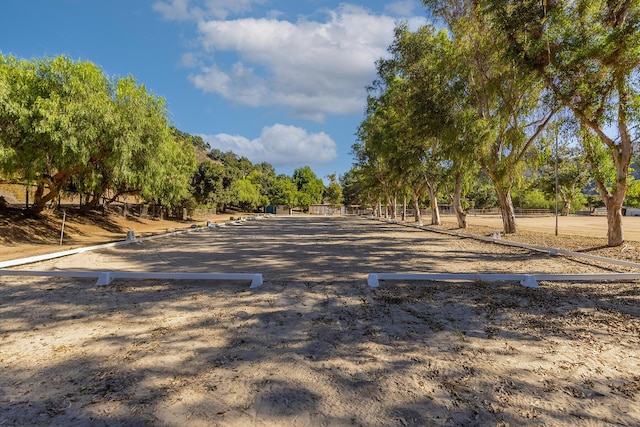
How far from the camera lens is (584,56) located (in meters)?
8.96

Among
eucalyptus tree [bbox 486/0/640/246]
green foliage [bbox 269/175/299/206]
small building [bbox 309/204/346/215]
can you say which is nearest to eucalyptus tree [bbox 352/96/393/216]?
eucalyptus tree [bbox 486/0/640/246]

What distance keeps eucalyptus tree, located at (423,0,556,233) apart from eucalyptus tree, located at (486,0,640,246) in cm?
295

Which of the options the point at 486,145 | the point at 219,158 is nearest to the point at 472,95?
the point at 486,145

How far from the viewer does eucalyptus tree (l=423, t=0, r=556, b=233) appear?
14.0m

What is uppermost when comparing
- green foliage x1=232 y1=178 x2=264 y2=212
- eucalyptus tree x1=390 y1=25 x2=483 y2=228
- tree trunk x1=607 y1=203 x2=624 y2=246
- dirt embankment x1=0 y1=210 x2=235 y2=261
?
eucalyptus tree x1=390 y1=25 x2=483 y2=228

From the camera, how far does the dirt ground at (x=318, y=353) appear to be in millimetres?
2574

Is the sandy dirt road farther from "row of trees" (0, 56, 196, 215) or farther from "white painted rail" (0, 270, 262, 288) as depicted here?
"row of trees" (0, 56, 196, 215)

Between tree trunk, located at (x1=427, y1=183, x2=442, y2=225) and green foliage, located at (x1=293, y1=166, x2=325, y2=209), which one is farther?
green foliage, located at (x1=293, y1=166, x2=325, y2=209)

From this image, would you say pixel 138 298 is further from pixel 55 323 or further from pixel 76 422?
pixel 76 422

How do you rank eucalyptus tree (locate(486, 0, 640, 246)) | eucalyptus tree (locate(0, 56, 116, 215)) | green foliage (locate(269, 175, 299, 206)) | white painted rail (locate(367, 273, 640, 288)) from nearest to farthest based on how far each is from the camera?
white painted rail (locate(367, 273, 640, 288)) < eucalyptus tree (locate(486, 0, 640, 246)) < eucalyptus tree (locate(0, 56, 116, 215)) < green foliage (locate(269, 175, 299, 206))

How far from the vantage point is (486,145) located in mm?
14859

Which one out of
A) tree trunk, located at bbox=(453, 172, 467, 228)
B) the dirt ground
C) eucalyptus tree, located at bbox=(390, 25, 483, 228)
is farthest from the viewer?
tree trunk, located at bbox=(453, 172, 467, 228)

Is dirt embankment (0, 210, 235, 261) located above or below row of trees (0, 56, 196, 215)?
below

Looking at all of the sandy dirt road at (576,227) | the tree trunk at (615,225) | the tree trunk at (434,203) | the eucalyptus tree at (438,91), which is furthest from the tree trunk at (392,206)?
the tree trunk at (615,225)
